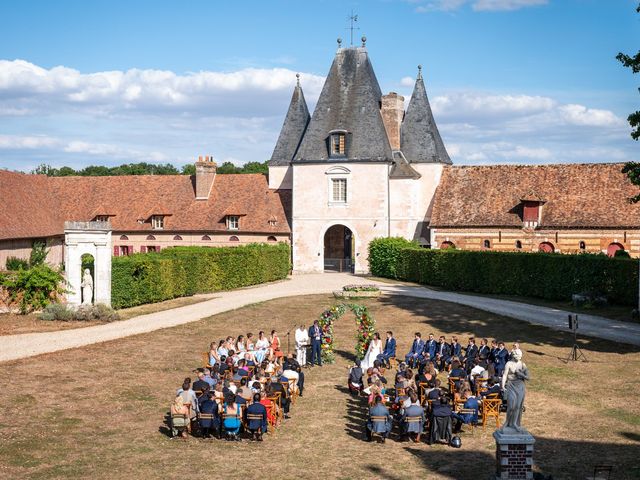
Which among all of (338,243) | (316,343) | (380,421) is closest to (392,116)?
(338,243)

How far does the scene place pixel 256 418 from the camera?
701 inches

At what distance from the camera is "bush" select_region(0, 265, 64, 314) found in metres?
32.7

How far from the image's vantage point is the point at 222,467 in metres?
15.9

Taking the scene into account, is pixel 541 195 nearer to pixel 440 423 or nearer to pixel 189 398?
pixel 440 423

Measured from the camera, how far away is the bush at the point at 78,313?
31.7 metres

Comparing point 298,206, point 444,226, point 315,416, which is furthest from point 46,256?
point 315,416

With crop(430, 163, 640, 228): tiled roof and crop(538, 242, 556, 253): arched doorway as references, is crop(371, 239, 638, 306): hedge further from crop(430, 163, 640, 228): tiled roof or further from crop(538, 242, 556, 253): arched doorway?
crop(538, 242, 556, 253): arched doorway

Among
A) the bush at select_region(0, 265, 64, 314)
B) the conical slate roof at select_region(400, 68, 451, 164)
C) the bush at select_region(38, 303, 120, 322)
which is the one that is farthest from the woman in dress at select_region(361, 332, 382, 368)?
the conical slate roof at select_region(400, 68, 451, 164)

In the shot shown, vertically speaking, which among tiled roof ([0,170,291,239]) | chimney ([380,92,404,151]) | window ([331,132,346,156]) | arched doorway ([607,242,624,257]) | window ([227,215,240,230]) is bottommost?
arched doorway ([607,242,624,257])

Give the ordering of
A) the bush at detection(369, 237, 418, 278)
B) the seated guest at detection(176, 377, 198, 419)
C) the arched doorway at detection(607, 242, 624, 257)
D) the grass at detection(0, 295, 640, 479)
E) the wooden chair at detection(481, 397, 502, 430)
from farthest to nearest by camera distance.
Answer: the bush at detection(369, 237, 418, 278), the arched doorway at detection(607, 242, 624, 257), the wooden chair at detection(481, 397, 502, 430), the seated guest at detection(176, 377, 198, 419), the grass at detection(0, 295, 640, 479)

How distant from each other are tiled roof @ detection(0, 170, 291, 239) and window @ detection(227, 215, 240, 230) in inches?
14.0

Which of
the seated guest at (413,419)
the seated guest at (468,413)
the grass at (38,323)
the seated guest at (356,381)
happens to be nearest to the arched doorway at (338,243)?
the grass at (38,323)

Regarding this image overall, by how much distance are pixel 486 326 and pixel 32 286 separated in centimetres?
1927

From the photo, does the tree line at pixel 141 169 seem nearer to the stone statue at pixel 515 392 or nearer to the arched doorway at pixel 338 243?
the arched doorway at pixel 338 243
